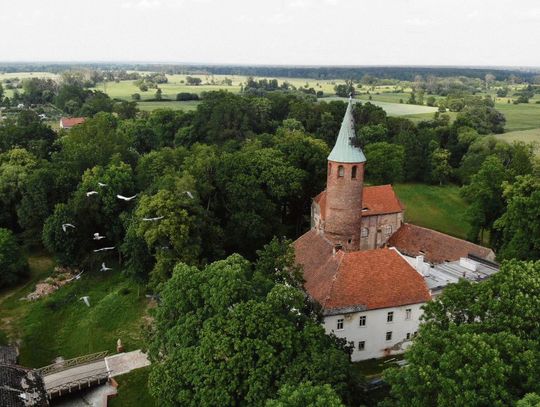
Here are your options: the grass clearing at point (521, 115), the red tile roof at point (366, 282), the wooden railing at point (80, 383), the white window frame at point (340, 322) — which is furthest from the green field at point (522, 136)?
the wooden railing at point (80, 383)

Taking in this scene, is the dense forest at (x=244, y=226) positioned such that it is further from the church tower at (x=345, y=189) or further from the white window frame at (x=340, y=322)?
the church tower at (x=345, y=189)

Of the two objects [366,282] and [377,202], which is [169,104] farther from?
[366,282]

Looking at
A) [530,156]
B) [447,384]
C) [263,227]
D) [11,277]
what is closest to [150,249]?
[263,227]

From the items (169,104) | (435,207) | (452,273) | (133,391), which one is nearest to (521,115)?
(435,207)

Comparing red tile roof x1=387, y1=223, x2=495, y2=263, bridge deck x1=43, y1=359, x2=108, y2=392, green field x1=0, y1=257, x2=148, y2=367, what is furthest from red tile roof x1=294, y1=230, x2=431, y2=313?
bridge deck x1=43, y1=359, x2=108, y2=392

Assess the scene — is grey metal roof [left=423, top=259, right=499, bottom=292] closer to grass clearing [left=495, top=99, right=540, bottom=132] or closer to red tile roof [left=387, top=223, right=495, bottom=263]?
red tile roof [left=387, top=223, right=495, bottom=263]

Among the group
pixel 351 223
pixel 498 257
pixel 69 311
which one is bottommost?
pixel 69 311

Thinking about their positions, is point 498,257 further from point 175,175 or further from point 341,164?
point 175,175
